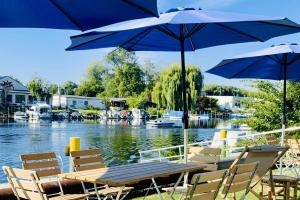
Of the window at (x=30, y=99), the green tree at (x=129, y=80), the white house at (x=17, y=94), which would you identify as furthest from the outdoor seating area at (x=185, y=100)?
the window at (x=30, y=99)

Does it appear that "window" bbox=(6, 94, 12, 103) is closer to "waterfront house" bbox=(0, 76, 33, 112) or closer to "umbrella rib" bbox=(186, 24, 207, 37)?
"waterfront house" bbox=(0, 76, 33, 112)

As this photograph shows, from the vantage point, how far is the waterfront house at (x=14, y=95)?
7738cm

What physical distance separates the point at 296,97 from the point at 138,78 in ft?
225

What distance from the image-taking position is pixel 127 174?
393cm

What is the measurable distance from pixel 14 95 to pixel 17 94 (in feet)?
3.43

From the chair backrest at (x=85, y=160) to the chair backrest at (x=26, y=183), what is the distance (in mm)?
924

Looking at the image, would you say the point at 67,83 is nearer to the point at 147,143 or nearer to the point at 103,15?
the point at 147,143

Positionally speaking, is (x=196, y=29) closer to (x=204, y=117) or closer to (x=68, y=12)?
(x=68, y=12)

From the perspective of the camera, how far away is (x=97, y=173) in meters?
3.96

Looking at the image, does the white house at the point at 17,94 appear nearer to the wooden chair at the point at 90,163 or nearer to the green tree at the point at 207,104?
the green tree at the point at 207,104

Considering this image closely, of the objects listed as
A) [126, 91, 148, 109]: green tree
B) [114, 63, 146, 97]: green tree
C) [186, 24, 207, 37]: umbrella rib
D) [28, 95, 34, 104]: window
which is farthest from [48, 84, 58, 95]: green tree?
[186, 24, 207, 37]: umbrella rib

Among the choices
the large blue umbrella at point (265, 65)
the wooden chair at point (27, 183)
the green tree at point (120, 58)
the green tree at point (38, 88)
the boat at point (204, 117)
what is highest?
the green tree at point (120, 58)

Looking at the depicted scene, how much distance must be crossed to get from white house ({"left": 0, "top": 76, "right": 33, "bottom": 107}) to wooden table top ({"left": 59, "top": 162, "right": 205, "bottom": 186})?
76200 millimetres

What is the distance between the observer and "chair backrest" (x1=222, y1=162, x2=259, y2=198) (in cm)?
379
